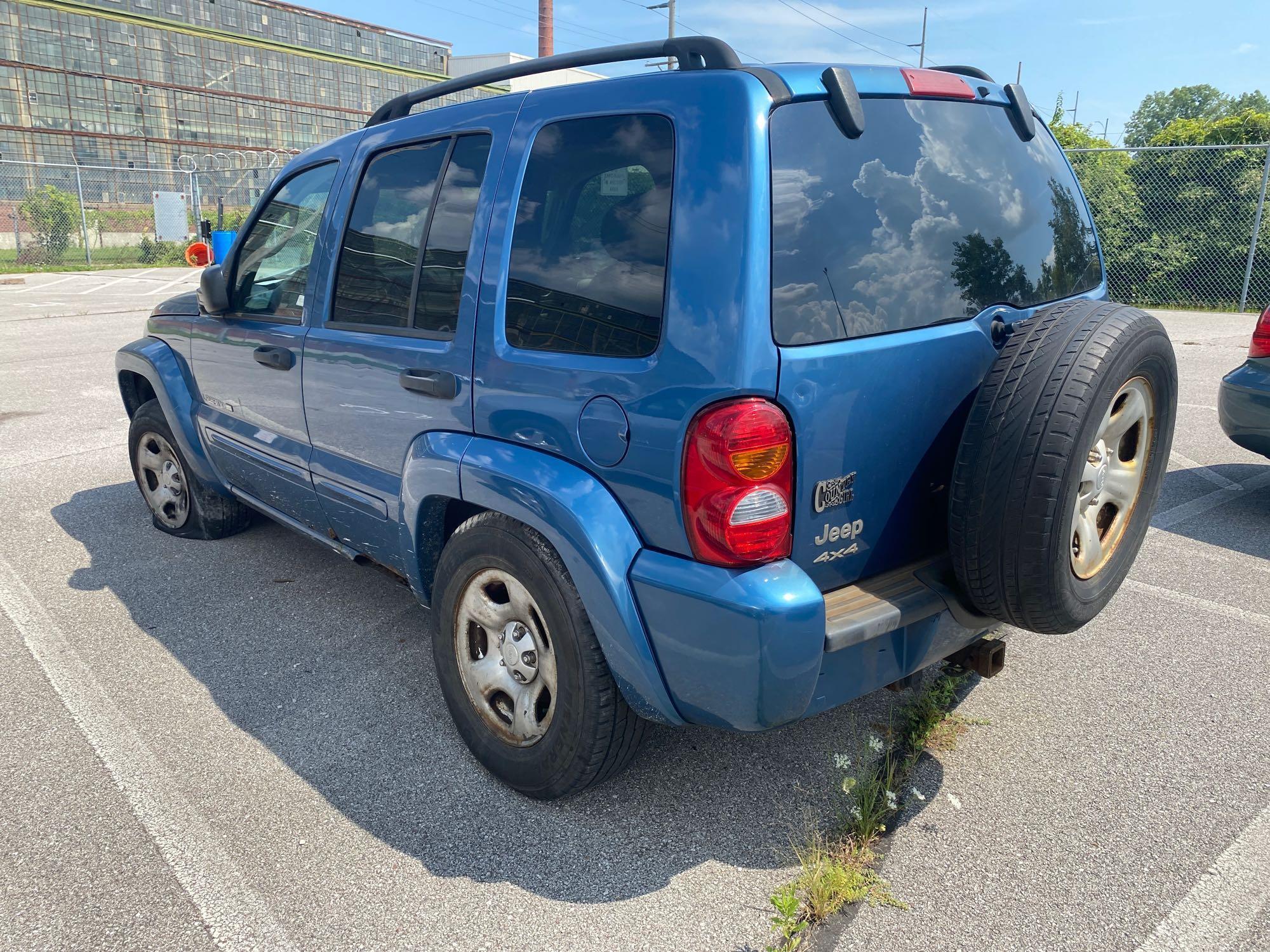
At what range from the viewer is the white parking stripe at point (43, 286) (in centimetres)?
1908

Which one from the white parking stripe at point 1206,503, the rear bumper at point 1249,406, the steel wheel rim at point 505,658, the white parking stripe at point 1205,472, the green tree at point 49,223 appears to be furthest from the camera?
the green tree at point 49,223

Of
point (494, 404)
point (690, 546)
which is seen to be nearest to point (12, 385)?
point (494, 404)

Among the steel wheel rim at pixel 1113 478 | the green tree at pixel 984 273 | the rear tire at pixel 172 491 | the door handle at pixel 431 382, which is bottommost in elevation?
the rear tire at pixel 172 491

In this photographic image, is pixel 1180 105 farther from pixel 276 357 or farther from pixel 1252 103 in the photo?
pixel 276 357

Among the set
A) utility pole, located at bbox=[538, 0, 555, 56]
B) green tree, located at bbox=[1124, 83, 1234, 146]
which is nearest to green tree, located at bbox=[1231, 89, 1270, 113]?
green tree, located at bbox=[1124, 83, 1234, 146]

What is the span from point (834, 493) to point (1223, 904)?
4.67 feet

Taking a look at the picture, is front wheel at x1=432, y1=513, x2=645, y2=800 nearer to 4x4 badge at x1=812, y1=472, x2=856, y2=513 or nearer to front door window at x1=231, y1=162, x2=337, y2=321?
4x4 badge at x1=812, y1=472, x2=856, y2=513

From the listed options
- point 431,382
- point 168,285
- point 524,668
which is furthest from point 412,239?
point 168,285

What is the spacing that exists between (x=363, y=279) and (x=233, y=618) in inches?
67.5

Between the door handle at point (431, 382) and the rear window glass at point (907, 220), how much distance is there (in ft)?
3.61

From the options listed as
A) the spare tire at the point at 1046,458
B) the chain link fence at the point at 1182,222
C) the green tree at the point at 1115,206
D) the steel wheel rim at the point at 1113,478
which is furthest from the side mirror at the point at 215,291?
the green tree at the point at 1115,206

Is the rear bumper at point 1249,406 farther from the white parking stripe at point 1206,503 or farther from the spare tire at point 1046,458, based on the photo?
the spare tire at point 1046,458

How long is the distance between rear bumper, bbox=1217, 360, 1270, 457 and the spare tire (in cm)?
310

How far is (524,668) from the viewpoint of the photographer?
9.01ft
